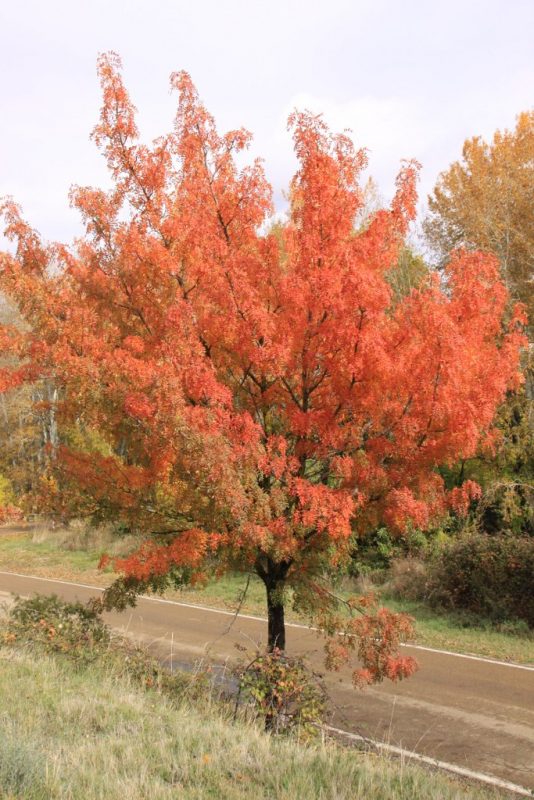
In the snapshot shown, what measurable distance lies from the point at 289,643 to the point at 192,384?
300 inches

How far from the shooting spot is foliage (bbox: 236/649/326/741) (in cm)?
711

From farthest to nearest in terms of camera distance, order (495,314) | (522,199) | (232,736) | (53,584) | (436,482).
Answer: (522,199) → (53,584) → (495,314) → (436,482) → (232,736)

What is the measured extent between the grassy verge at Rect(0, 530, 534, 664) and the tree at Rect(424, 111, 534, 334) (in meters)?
10.9

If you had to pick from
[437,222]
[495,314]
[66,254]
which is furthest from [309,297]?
[437,222]

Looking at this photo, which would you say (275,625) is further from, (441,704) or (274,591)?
(441,704)

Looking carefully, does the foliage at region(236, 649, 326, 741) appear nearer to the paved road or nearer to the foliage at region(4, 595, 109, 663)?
the paved road

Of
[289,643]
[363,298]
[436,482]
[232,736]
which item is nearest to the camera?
[232,736]

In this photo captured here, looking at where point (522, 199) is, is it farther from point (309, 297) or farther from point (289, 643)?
point (309, 297)

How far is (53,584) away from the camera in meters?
22.0

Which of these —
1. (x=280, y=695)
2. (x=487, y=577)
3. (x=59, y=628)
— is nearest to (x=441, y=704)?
(x=280, y=695)

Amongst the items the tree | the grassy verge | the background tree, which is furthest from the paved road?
the tree

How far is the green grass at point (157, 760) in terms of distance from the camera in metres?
4.31

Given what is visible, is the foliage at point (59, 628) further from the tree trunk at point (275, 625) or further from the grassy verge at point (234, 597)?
the tree trunk at point (275, 625)

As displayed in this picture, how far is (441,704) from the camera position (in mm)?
9844
